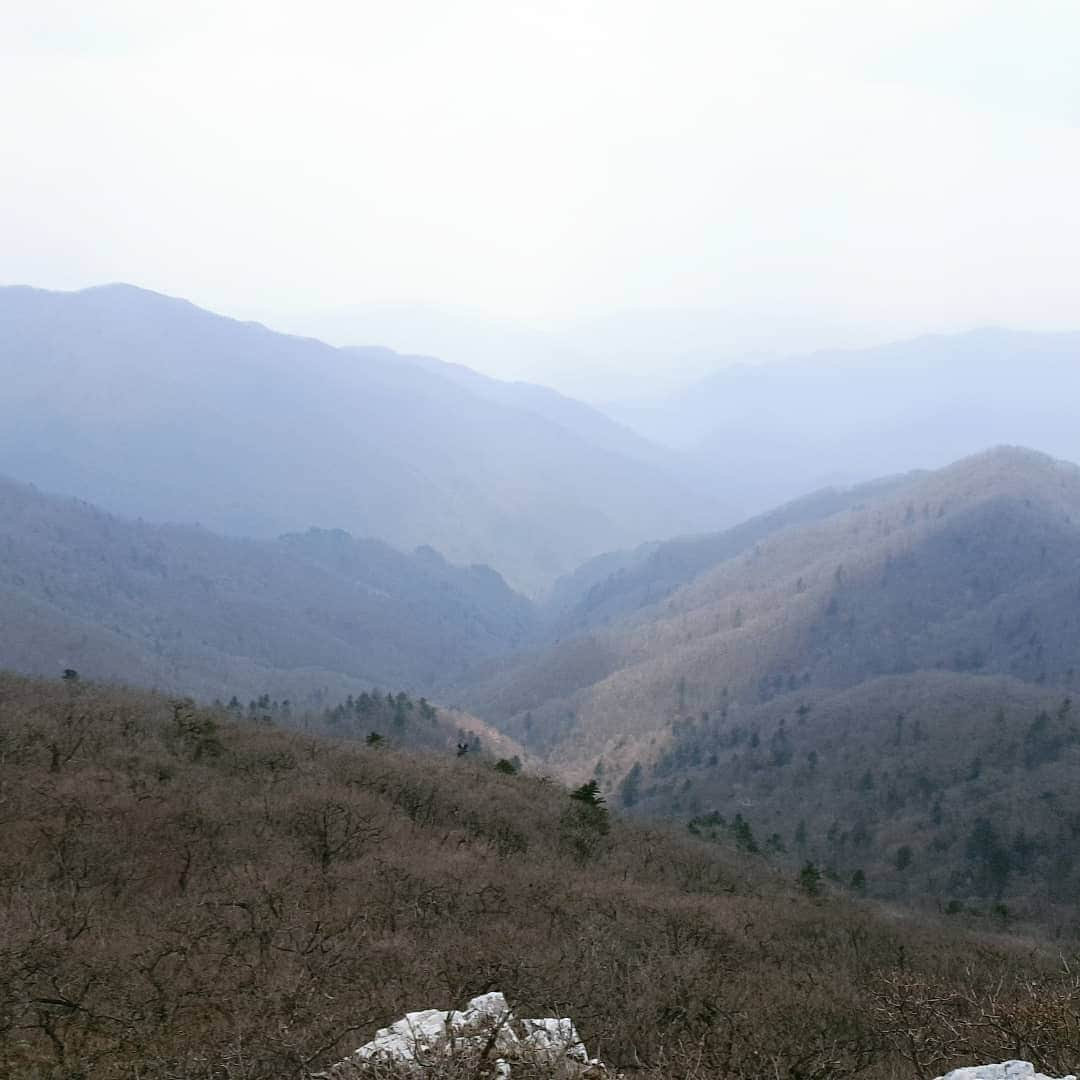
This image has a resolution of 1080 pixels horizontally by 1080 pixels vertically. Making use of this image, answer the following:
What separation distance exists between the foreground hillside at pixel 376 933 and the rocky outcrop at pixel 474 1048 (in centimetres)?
150

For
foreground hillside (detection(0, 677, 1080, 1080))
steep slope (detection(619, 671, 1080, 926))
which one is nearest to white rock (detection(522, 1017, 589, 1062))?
foreground hillside (detection(0, 677, 1080, 1080))

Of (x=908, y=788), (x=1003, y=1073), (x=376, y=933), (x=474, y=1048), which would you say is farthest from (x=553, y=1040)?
(x=908, y=788)

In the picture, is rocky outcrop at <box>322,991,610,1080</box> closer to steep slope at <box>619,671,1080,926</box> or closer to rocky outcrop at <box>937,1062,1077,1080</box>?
rocky outcrop at <box>937,1062,1077,1080</box>

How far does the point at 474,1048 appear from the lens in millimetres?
13180

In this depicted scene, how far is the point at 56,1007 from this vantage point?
19.3 m

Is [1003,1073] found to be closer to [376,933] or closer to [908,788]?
[376,933]

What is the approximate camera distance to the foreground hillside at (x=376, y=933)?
17892 mm

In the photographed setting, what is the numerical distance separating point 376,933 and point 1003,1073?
19.2 m

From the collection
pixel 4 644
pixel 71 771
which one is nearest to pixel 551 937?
pixel 71 771

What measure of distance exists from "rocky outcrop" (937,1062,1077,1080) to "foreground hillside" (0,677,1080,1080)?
1636mm

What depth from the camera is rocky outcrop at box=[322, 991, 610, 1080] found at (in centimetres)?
1272

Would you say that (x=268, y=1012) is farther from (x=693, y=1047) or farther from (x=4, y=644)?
(x=4, y=644)

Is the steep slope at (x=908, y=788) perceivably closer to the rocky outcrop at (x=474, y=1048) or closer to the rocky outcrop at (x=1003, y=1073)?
the rocky outcrop at (x=1003, y=1073)

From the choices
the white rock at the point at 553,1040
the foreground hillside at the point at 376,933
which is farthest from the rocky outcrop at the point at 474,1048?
the foreground hillside at the point at 376,933
